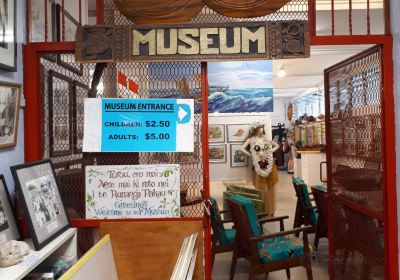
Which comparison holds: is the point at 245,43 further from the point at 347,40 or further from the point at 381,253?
the point at 381,253

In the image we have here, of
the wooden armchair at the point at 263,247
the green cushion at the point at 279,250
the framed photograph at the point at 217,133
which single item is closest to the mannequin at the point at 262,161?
the framed photograph at the point at 217,133

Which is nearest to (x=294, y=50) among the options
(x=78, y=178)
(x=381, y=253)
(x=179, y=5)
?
(x=179, y=5)

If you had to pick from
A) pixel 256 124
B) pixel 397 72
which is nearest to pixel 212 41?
pixel 397 72

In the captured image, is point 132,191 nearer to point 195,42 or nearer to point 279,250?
point 195,42

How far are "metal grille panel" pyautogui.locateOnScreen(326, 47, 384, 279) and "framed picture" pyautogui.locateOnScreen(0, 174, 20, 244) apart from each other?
7.58 ft

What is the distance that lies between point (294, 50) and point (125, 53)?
1.09 meters

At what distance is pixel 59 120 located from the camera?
98.2 inches

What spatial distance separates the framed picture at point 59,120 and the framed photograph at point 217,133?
3520mm

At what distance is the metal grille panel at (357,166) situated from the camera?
2438 millimetres

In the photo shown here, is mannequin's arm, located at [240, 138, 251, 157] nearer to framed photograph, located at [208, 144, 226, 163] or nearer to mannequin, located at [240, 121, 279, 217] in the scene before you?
mannequin, located at [240, 121, 279, 217]

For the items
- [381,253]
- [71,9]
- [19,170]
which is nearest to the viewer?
[19,170]

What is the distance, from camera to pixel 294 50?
7.45ft

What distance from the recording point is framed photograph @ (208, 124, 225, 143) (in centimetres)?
588

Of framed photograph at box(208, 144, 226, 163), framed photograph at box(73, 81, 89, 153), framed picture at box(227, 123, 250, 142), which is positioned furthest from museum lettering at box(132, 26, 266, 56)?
framed photograph at box(208, 144, 226, 163)
